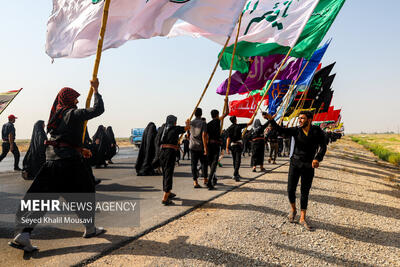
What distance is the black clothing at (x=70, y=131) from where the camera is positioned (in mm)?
3369

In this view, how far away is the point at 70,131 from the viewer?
347cm

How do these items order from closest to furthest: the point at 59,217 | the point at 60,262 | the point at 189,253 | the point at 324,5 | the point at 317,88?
the point at 60,262, the point at 189,253, the point at 59,217, the point at 324,5, the point at 317,88

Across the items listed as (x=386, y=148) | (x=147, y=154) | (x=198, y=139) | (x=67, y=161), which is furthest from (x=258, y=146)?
(x=386, y=148)

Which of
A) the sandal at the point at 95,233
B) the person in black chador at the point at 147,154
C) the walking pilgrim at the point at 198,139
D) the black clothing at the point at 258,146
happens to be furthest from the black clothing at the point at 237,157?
the sandal at the point at 95,233

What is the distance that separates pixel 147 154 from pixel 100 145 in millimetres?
3932

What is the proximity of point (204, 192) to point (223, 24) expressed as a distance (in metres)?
3.92

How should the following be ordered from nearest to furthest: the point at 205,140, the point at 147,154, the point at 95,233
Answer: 1. the point at 95,233
2. the point at 205,140
3. the point at 147,154

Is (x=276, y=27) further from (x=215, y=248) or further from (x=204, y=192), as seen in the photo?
(x=215, y=248)

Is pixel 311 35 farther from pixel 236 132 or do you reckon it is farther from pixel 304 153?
pixel 304 153

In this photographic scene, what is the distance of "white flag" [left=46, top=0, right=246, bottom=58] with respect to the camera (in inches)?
179

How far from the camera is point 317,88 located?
15523 millimetres

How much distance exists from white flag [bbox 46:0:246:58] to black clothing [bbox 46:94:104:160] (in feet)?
5.48

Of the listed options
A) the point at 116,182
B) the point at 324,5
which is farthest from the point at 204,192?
the point at 324,5

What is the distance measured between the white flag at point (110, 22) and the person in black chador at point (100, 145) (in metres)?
7.95
